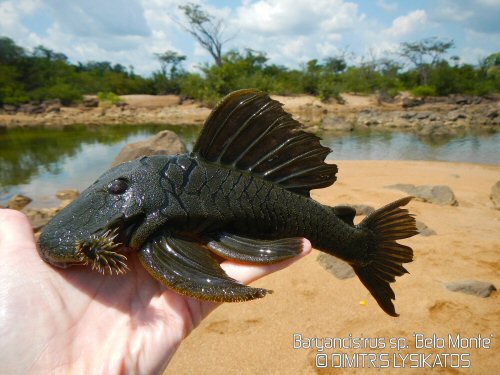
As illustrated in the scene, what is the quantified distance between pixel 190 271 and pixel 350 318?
2597 mm

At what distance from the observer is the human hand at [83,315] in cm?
180

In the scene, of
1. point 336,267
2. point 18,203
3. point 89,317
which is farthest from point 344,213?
point 18,203

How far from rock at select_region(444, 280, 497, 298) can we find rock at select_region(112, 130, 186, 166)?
7.69 m

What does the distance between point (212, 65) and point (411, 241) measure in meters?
36.1

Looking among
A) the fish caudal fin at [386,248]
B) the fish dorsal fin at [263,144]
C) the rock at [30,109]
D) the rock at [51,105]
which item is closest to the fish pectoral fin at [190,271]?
the fish dorsal fin at [263,144]

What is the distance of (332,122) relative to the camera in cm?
2511

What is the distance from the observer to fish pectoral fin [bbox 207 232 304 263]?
2080mm

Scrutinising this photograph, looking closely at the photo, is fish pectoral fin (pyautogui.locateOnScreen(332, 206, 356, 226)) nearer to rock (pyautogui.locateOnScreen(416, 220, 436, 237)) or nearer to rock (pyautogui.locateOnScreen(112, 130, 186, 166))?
rock (pyautogui.locateOnScreen(416, 220, 436, 237))

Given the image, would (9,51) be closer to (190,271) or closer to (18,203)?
(18,203)

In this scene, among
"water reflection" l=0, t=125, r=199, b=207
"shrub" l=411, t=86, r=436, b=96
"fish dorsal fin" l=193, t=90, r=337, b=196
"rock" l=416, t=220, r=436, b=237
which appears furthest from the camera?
"shrub" l=411, t=86, r=436, b=96

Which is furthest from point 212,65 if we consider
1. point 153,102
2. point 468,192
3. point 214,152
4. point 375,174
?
point 214,152

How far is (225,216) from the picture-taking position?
2176 mm

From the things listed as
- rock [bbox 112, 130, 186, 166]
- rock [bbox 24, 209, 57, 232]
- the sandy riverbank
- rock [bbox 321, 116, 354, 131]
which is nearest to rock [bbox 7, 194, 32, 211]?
rock [bbox 24, 209, 57, 232]

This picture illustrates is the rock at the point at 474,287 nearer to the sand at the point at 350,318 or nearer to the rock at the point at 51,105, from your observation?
the sand at the point at 350,318
